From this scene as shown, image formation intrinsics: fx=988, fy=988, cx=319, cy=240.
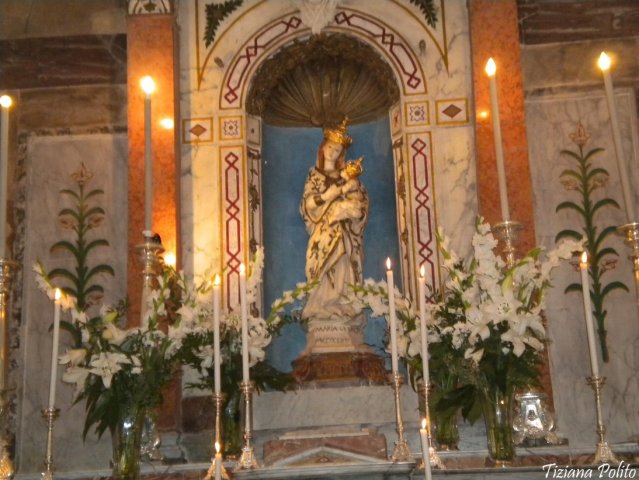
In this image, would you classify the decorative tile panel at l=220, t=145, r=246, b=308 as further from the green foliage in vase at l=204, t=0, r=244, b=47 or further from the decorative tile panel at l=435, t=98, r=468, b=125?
the decorative tile panel at l=435, t=98, r=468, b=125

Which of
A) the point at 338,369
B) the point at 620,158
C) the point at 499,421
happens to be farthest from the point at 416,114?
the point at 499,421

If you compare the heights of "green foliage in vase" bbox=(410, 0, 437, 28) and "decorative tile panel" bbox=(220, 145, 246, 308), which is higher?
"green foliage in vase" bbox=(410, 0, 437, 28)

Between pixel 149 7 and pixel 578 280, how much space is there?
142 inches

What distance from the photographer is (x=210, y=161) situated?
7070 millimetres

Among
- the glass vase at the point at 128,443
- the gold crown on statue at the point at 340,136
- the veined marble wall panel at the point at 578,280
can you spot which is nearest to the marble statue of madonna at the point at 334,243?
the gold crown on statue at the point at 340,136

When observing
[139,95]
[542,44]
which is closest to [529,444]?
[542,44]

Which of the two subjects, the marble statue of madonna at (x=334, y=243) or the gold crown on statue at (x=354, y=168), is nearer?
the marble statue of madonna at (x=334, y=243)

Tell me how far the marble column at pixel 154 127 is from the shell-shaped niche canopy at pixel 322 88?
0.73 metres

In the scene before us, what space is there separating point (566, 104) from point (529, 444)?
281cm

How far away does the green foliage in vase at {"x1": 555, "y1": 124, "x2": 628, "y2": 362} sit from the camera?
21.8ft

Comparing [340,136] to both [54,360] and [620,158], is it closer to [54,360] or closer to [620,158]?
[620,158]

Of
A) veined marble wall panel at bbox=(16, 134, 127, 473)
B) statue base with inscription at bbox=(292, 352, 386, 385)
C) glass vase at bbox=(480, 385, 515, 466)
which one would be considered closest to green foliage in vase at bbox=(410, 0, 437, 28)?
veined marble wall panel at bbox=(16, 134, 127, 473)

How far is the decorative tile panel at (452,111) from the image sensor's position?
7.02 meters

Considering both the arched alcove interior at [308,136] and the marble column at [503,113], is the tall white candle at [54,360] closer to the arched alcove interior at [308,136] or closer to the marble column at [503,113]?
the arched alcove interior at [308,136]
